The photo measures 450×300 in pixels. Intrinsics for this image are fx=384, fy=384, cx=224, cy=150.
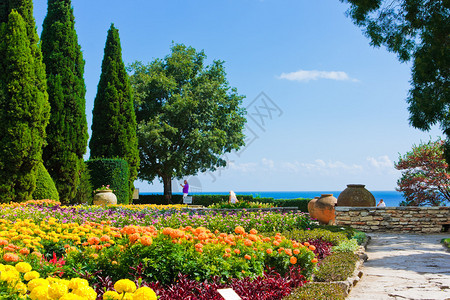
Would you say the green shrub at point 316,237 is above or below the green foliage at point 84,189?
below

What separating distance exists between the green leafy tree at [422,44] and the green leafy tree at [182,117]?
37.4 feet

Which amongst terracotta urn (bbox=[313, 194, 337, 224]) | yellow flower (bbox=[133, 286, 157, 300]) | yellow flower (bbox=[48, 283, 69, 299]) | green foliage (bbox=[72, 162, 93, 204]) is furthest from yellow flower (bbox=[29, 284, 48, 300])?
green foliage (bbox=[72, 162, 93, 204])

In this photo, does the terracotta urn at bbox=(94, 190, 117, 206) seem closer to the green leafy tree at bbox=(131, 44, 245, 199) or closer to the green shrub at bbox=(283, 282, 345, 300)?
the green leafy tree at bbox=(131, 44, 245, 199)

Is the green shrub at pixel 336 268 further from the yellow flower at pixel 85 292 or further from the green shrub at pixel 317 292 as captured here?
the yellow flower at pixel 85 292

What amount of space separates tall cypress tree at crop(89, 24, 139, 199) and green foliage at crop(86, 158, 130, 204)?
138 cm

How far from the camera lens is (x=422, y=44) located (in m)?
12.6

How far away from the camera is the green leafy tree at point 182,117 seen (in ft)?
73.3

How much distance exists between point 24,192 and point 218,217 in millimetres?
6608

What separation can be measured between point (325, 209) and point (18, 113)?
A: 32.6ft

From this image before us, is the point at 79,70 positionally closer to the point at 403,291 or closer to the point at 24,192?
the point at 24,192

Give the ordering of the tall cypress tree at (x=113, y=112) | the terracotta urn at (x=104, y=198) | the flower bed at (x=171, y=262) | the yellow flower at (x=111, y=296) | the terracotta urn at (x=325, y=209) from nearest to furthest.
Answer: the yellow flower at (x=111, y=296)
the flower bed at (x=171, y=262)
the terracotta urn at (x=325, y=209)
the terracotta urn at (x=104, y=198)
the tall cypress tree at (x=113, y=112)

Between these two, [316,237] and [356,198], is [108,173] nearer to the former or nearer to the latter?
[356,198]

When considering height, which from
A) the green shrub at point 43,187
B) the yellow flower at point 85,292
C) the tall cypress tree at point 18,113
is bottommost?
the yellow flower at point 85,292

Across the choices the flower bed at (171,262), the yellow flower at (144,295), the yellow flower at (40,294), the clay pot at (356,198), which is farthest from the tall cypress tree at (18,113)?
the yellow flower at (144,295)
